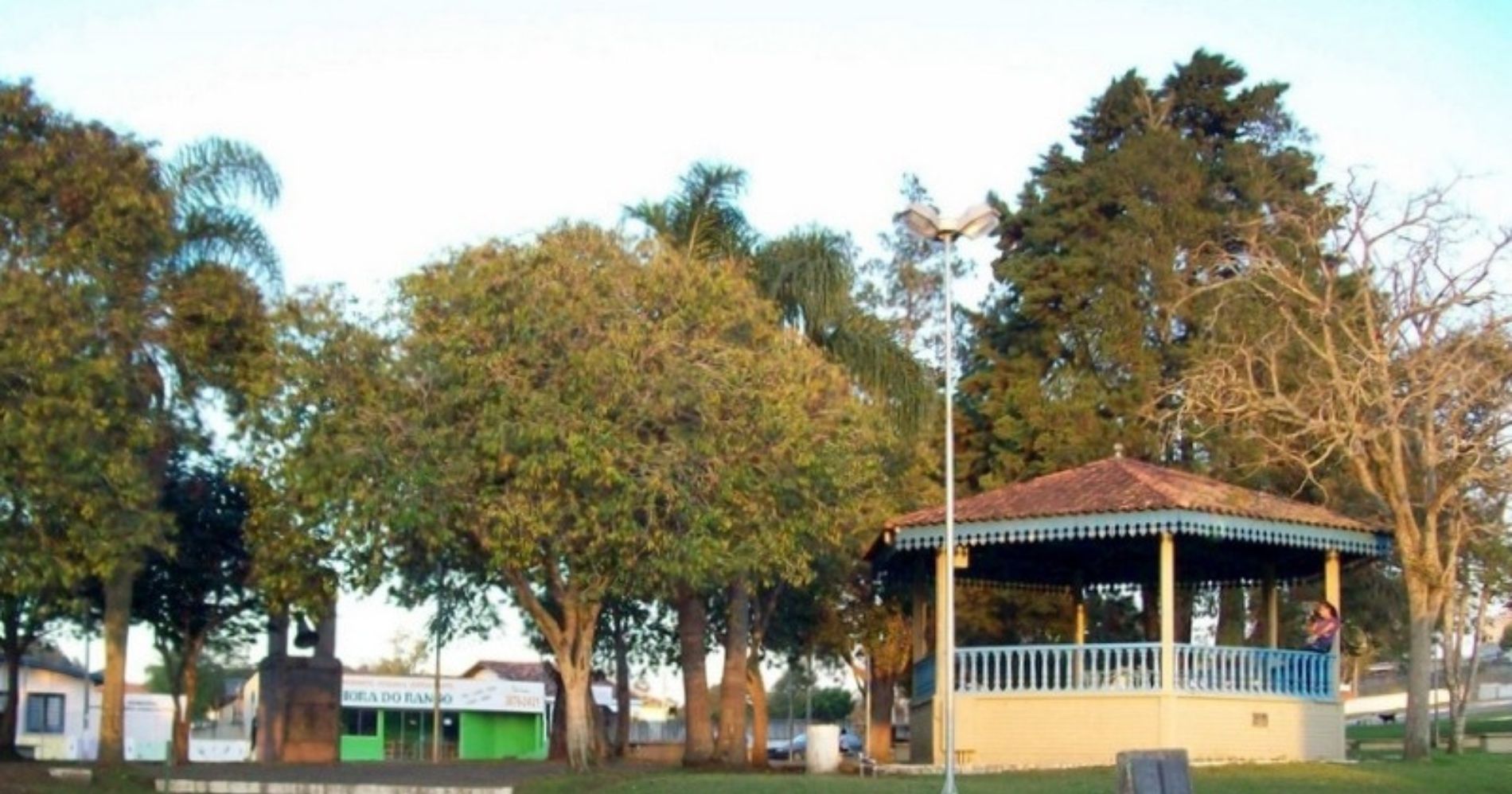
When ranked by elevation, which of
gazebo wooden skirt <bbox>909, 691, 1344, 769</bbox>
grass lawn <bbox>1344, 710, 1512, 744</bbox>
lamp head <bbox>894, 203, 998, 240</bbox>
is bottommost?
grass lawn <bbox>1344, 710, 1512, 744</bbox>

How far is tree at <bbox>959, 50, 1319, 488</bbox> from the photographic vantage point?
42031 millimetres

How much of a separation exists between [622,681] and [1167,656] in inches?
649

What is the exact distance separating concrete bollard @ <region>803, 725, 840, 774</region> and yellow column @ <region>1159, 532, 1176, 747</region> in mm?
5317

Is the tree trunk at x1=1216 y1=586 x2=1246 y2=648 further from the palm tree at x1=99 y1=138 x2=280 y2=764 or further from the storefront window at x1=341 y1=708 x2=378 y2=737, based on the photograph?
the storefront window at x1=341 y1=708 x2=378 y2=737

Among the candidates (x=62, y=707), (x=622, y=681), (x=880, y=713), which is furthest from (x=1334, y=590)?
(x=62, y=707)

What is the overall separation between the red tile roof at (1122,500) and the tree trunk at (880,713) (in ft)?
43.8

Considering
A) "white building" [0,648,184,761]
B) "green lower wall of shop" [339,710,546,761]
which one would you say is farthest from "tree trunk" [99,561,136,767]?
"green lower wall of shop" [339,710,546,761]

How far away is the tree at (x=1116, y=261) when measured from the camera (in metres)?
42.0

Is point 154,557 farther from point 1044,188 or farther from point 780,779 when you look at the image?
point 1044,188

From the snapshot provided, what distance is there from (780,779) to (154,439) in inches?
446

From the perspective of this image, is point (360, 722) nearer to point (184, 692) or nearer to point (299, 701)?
point (184, 692)

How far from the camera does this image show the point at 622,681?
4144 centimetres

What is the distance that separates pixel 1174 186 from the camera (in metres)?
43.7

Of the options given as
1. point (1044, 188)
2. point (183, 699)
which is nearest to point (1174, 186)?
point (1044, 188)
